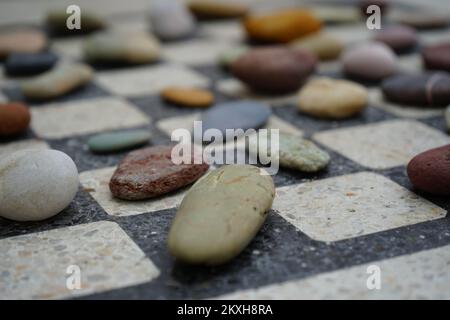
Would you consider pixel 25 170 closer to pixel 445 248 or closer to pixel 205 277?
pixel 205 277

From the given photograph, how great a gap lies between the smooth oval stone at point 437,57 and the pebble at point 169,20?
2.72 feet

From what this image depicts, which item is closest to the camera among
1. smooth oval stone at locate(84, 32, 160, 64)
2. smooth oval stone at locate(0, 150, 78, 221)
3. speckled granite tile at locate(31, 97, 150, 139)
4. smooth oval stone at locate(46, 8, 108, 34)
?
smooth oval stone at locate(0, 150, 78, 221)

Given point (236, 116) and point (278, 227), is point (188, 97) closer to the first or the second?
point (236, 116)

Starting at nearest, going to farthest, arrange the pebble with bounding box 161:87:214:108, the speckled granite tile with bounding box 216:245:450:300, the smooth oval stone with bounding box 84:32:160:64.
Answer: the speckled granite tile with bounding box 216:245:450:300 < the pebble with bounding box 161:87:214:108 < the smooth oval stone with bounding box 84:32:160:64

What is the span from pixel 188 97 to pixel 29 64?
0.49 m

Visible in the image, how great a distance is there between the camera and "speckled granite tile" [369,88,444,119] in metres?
1.58

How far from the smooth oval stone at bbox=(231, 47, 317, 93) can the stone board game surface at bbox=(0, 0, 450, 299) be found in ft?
0.15

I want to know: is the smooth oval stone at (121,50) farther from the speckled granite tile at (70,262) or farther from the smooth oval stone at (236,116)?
the speckled granite tile at (70,262)

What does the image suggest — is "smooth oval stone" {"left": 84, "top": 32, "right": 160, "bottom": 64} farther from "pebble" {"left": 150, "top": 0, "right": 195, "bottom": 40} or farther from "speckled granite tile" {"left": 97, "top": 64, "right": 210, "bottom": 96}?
"pebble" {"left": 150, "top": 0, "right": 195, "bottom": 40}

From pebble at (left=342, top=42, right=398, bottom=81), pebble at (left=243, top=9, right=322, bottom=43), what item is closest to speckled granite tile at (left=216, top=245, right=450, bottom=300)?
pebble at (left=342, top=42, right=398, bottom=81)

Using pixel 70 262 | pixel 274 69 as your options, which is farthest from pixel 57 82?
pixel 70 262

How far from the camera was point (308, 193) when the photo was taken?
3.92 feet

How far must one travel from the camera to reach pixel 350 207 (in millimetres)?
1142
